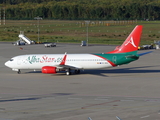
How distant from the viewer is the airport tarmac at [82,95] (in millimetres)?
30422

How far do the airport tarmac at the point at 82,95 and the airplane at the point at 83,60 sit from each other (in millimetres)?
1406

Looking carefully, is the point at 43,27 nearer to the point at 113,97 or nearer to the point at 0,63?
the point at 0,63

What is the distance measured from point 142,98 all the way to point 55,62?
70.2 ft

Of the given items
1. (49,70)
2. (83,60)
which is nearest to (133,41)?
(83,60)

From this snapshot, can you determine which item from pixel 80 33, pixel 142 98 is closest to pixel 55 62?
pixel 142 98

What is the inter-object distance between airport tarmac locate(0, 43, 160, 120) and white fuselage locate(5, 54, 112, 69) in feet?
5.16

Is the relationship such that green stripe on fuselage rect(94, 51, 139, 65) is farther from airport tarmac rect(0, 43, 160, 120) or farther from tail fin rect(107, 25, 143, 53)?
airport tarmac rect(0, 43, 160, 120)

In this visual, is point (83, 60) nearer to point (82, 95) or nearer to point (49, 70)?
point (49, 70)

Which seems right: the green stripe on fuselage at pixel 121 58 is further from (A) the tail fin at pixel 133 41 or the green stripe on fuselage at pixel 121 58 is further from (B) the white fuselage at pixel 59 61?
(A) the tail fin at pixel 133 41

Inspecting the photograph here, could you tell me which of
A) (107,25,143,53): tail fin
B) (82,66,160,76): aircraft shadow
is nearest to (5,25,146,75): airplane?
(107,25,143,53): tail fin

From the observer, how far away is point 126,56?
5350 centimetres

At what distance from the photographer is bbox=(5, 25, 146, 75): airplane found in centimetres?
5362

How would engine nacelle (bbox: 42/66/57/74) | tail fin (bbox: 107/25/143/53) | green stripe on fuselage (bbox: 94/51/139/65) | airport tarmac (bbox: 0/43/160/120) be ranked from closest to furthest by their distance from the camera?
airport tarmac (bbox: 0/43/160/120)
green stripe on fuselage (bbox: 94/51/139/65)
engine nacelle (bbox: 42/66/57/74)
tail fin (bbox: 107/25/143/53)

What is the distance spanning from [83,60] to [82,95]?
15685mm
